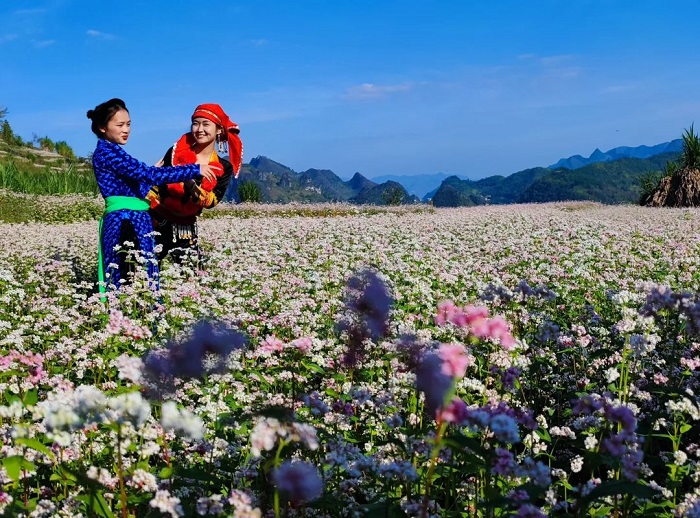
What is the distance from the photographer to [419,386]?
6.28 feet

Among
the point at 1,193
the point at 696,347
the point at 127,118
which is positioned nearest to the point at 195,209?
the point at 127,118

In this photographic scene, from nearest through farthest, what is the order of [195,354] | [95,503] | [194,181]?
[195,354], [95,503], [194,181]

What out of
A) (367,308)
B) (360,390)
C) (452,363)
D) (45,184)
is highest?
(45,184)

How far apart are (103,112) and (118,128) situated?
22 cm

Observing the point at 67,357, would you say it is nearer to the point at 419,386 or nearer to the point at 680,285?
the point at 419,386

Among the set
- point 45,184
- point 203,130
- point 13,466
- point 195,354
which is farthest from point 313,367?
point 45,184

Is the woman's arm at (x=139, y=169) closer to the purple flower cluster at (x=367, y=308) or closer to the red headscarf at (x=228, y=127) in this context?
the red headscarf at (x=228, y=127)

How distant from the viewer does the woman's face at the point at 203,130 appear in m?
7.53

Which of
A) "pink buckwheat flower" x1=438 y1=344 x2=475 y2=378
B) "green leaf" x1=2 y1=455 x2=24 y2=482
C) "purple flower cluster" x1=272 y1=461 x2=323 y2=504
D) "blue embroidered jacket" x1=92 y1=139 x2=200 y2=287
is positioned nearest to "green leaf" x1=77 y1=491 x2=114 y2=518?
"green leaf" x1=2 y1=455 x2=24 y2=482

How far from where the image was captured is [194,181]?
7.42m

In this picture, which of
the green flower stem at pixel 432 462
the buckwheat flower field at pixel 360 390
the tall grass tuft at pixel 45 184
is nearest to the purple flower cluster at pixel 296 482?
the buckwheat flower field at pixel 360 390

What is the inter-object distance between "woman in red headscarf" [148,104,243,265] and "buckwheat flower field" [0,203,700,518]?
0.83m

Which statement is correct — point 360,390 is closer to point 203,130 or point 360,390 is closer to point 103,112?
point 103,112

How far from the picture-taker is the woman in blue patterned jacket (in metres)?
6.64
